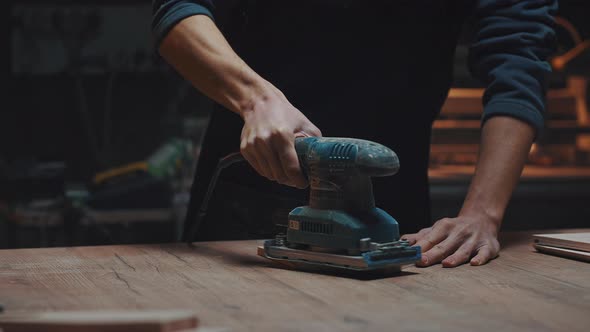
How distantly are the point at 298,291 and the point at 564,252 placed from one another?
1.78ft

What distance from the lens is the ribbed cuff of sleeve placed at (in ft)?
5.09

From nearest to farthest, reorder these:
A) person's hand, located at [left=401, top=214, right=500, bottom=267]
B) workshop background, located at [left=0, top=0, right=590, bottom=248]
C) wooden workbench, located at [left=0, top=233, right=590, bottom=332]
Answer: wooden workbench, located at [left=0, top=233, right=590, bottom=332]
person's hand, located at [left=401, top=214, right=500, bottom=267]
workshop background, located at [left=0, top=0, right=590, bottom=248]

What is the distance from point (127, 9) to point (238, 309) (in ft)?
10.7

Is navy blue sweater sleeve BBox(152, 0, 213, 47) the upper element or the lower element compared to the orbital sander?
upper

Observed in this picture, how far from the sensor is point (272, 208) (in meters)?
1.65

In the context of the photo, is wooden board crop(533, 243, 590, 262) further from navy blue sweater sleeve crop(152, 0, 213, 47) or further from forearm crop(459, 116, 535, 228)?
navy blue sweater sleeve crop(152, 0, 213, 47)

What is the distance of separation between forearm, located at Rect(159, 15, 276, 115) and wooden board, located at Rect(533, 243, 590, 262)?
0.54 metres

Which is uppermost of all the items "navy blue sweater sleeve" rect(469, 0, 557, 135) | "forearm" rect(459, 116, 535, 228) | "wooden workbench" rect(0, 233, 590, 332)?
"navy blue sweater sleeve" rect(469, 0, 557, 135)

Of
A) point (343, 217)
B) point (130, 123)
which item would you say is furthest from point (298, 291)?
point (130, 123)

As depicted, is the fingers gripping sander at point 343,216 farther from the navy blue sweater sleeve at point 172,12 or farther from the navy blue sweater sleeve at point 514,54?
the navy blue sweater sleeve at point 514,54

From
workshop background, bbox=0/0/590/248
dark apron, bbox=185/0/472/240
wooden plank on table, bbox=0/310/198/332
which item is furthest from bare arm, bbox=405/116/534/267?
workshop background, bbox=0/0/590/248

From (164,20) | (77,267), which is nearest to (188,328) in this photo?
(77,267)

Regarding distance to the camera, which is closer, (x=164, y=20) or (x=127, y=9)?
(x=164, y=20)

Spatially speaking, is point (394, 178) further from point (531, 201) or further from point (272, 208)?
point (531, 201)
